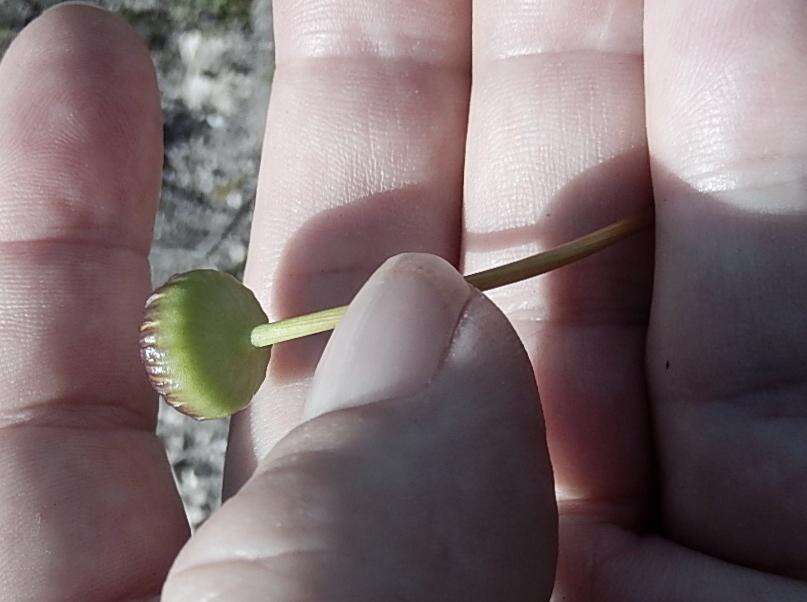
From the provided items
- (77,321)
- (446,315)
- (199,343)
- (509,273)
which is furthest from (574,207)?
(77,321)

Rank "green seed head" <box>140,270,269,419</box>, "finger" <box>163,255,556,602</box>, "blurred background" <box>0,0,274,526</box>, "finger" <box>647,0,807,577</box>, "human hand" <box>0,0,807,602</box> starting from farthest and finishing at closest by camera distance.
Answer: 1. "blurred background" <box>0,0,274,526</box>
2. "green seed head" <box>140,270,269,419</box>
3. "finger" <box>647,0,807,577</box>
4. "human hand" <box>0,0,807,602</box>
5. "finger" <box>163,255,556,602</box>

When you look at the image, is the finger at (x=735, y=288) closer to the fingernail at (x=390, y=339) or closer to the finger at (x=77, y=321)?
the fingernail at (x=390, y=339)

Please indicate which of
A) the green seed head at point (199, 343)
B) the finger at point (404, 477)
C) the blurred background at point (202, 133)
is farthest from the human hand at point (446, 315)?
the blurred background at point (202, 133)

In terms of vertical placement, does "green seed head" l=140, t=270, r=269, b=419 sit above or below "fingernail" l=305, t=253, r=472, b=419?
below

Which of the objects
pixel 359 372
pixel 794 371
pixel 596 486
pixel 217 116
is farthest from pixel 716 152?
pixel 217 116

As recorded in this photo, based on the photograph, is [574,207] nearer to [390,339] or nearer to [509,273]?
[509,273]

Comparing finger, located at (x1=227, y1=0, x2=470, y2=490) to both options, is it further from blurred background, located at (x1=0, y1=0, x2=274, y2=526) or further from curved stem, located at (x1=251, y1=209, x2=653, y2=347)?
blurred background, located at (x1=0, y1=0, x2=274, y2=526)

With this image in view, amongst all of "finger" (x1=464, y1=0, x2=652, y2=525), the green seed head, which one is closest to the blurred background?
"finger" (x1=464, y1=0, x2=652, y2=525)
